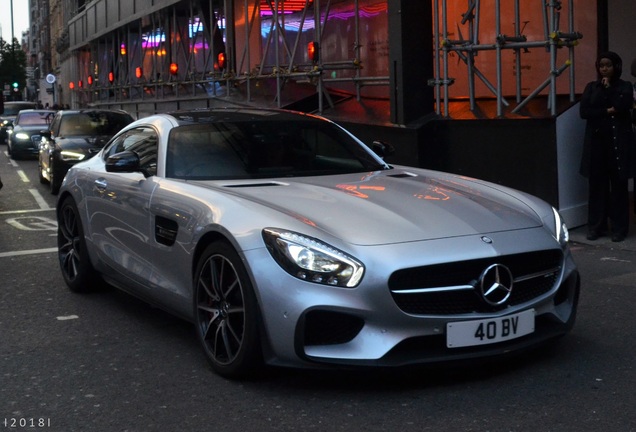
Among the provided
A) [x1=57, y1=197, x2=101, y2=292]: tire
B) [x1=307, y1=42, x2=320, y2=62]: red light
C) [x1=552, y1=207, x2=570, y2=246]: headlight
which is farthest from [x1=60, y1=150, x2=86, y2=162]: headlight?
[x1=552, y1=207, x2=570, y2=246]: headlight

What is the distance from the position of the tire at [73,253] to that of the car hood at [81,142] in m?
8.46

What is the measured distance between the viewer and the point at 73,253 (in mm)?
7352

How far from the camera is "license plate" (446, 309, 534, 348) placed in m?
4.42

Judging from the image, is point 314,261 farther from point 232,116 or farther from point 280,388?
point 232,116

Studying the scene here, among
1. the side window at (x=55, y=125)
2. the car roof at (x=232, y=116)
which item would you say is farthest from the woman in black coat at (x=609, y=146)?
the side window at (x=55, y=125)

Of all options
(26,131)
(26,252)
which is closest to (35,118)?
(26,131)

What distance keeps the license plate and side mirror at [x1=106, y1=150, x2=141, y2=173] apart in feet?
8.05

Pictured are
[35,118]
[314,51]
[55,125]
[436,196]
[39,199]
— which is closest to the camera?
[436,196]

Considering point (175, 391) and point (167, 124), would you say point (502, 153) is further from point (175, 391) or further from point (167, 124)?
point (175, 391)

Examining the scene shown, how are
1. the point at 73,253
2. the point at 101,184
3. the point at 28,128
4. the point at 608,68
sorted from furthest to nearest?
the point at 28,128
the point at 608,68
the point at 73,253
the point at 101,184

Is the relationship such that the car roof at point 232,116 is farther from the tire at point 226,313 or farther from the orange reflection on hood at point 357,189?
the tire at point 226,313

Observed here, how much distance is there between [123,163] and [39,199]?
10.1m

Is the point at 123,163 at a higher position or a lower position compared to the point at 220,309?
higher

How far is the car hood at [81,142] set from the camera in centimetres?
1586
